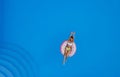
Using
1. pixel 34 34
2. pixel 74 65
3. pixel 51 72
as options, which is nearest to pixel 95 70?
pixel 74 65

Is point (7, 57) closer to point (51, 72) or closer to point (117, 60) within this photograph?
point (51, 72)

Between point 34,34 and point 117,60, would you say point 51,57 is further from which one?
point 117,60

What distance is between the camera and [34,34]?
104 centimetres

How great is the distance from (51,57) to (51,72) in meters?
0.08

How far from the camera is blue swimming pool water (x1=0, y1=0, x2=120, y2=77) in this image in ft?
3.30

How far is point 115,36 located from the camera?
105 cm

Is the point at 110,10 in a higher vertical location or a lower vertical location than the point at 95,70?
higher

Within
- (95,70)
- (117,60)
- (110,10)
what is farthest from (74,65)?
(110,10)

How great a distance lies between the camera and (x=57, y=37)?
1.04 metres

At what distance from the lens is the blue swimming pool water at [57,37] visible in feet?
3.30

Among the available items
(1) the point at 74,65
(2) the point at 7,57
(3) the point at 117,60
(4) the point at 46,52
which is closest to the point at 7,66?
(2) the point at 7,57

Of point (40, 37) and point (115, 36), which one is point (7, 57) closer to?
point (40, 37)

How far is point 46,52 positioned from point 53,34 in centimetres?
10

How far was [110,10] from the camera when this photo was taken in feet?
3.33
